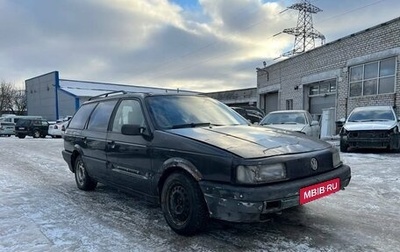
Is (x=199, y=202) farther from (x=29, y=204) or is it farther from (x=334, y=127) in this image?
(x=334, y=127)

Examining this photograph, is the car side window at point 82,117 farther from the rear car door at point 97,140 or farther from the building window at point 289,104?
Result: the building window at point 289,104

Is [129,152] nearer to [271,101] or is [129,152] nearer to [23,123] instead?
[23,123]

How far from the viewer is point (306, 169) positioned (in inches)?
138

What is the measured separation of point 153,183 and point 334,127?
1705cm

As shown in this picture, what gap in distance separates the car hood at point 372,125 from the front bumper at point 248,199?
27.4ft

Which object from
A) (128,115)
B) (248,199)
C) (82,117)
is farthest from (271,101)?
(248,199)

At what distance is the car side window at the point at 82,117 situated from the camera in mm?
5946

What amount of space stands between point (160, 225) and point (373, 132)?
346 inches

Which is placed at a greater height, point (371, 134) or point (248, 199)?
point (371, 134)

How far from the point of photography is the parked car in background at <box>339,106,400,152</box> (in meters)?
10.4

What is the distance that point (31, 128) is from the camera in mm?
24750

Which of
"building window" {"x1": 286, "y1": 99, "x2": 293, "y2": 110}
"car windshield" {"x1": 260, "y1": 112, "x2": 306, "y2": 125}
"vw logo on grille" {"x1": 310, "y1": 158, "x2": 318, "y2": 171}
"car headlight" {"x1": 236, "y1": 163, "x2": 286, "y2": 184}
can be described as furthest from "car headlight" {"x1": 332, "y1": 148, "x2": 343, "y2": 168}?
"building window" {"x1": 286, "y1": 99, "x2": 293, "y2": 110}

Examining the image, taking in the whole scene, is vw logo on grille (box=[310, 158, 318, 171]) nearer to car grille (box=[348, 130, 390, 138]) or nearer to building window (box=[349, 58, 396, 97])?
car grille (box=[348, 130, 390, 138])

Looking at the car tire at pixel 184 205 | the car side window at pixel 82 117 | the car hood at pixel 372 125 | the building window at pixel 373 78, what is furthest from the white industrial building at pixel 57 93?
the car tire at pixel 184 205
